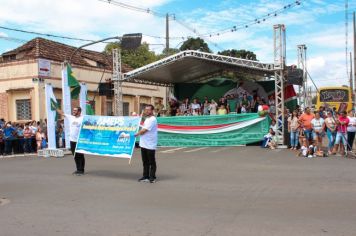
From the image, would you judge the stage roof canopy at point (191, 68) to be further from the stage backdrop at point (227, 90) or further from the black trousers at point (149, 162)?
the black trousers at point (149, 162)

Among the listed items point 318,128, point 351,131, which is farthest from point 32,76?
point 351,131

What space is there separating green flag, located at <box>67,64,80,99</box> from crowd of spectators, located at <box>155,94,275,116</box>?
6495mm

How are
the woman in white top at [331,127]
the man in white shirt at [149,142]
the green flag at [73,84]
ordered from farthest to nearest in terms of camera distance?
the green flag at [73,84]
the woman in white top at [331,127]
the man in white shirt at [149,142]

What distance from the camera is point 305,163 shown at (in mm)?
13312

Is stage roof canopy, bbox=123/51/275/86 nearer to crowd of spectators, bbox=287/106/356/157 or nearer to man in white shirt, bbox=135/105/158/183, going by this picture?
crowd of spectators, bbox=287/106/356/157

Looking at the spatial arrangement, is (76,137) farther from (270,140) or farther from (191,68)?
→ (191,68)

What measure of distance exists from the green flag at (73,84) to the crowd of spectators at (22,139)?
11.1ft

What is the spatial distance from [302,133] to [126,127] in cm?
858

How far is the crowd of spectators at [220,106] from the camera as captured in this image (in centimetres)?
2284

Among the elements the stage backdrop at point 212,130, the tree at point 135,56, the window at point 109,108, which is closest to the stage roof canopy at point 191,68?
the stage backdrop at point 212,130

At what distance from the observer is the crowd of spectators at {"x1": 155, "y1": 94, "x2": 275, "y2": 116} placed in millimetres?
22844

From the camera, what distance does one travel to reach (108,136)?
37.6ft

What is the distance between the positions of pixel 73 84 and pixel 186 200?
12039mm

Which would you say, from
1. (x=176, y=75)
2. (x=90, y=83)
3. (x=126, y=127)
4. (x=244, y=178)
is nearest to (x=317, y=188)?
(x=244, y=178)
